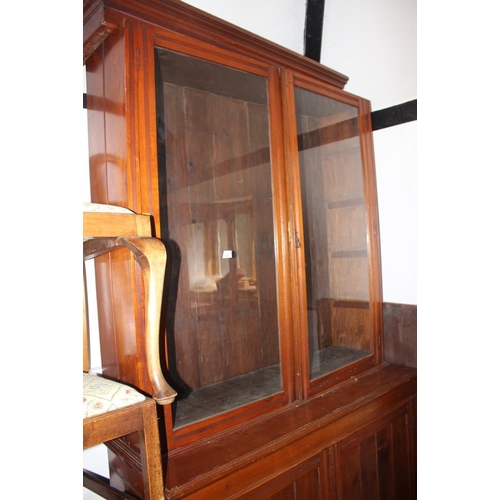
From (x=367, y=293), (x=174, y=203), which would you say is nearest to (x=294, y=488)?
(x=367, y=293)

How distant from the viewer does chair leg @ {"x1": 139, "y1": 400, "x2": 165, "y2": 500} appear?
94cm

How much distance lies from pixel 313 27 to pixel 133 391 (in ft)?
6.82

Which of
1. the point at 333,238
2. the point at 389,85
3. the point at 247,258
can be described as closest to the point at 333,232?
the point at 333,238

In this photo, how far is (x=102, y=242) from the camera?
992mm

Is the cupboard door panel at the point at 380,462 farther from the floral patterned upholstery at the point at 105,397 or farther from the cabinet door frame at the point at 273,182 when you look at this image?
the floral patterned upholstery at the point at 105,397

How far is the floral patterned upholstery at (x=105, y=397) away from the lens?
2.91 feet

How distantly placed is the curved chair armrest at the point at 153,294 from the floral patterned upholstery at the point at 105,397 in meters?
0.08

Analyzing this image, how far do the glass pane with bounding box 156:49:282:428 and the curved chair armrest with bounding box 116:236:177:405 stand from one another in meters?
0.52

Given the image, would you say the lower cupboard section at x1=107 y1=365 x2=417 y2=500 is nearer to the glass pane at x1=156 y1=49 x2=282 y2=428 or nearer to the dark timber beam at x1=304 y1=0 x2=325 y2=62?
the glass pane at x1=156 y1=49 x2=282 y2=428

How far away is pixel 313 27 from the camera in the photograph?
215cm

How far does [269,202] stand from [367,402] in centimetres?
89

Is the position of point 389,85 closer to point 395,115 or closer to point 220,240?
point 395,115

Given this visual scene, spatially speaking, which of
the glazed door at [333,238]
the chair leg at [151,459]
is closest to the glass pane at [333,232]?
the glazed door at [333,238]
